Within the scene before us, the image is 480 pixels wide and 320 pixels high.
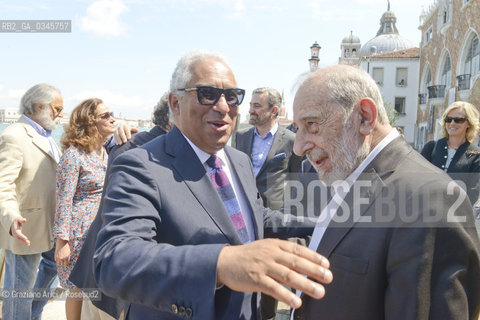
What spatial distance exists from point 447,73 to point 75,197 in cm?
2974

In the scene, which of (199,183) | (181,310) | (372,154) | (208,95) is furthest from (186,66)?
(181,310)

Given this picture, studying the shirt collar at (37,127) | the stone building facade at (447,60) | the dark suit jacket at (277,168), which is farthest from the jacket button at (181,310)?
the stone building facade at (447,60)

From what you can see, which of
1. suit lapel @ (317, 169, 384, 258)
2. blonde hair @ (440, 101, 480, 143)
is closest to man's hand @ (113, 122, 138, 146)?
suit lapel @ (317, 169, 384, 258)

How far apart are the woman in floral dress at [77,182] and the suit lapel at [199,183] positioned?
1.84m

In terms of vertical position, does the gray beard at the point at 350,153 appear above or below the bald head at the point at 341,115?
below

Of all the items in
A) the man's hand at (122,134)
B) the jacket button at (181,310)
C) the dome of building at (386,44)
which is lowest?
the jacket button at (181,310)

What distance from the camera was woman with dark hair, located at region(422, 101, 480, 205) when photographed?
438 cm

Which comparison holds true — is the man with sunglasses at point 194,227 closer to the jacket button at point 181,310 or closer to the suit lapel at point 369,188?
the jacket button at point 181,310

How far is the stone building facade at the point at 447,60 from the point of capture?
69.4 ft

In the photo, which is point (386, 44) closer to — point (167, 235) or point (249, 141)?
point (249, 141)

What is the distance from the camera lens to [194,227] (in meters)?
1.50

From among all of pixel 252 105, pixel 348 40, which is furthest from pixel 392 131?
pixel 348 40

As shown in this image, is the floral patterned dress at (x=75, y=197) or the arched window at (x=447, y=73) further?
the arched window at (x=447, y=73)

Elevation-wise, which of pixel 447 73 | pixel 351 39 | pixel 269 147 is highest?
pixel 351 39
